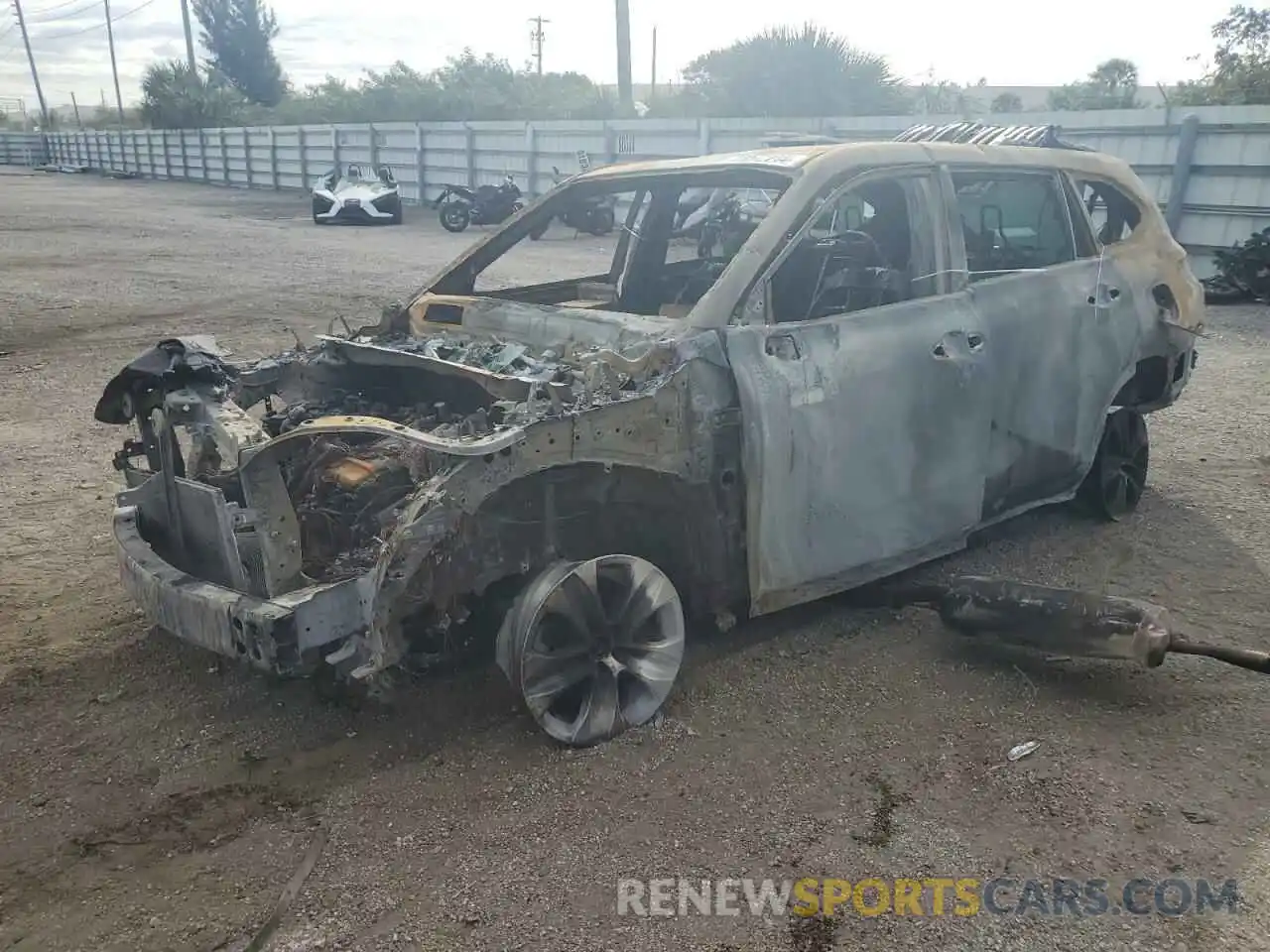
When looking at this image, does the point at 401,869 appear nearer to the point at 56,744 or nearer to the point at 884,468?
the point at 56,744

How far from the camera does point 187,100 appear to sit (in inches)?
1832

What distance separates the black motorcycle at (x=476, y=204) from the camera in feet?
66.1

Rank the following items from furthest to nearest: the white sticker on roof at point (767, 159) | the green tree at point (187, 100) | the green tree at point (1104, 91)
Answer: the green tree at point (187, 100), the green tree at point (1104, 91), the white sticker on roof at point (767, 159)

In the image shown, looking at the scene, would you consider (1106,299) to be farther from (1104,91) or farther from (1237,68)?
(1104,91)

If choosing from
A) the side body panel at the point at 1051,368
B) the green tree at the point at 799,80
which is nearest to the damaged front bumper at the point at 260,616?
the side body panel at the point at 1051,368

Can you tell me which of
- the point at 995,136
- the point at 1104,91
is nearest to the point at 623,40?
the point at 1104,91

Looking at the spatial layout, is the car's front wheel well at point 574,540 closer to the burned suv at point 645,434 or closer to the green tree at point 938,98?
the burned suv at point 645,434

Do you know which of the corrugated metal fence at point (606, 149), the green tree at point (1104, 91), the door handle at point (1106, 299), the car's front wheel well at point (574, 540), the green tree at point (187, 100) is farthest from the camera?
the green tree at point (187, 100)

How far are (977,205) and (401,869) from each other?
335cm

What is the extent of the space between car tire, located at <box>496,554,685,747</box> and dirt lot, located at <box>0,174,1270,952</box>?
0.34ft

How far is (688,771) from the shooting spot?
309 centimetres

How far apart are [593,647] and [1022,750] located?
1.37 meters

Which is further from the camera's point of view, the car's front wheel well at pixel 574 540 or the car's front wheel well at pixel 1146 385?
the car's front wheel well at pixel 1146 385

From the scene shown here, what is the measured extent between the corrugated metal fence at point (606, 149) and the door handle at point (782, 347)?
11457 millimetres
